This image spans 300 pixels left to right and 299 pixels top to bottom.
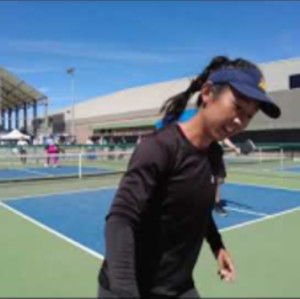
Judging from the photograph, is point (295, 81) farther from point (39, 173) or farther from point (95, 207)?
point (95, 207)

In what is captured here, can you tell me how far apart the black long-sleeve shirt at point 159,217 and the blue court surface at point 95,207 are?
4444 millimetres

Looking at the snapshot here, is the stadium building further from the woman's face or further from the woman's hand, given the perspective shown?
the woman's face

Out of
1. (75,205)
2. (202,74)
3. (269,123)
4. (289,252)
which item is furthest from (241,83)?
(269,123)

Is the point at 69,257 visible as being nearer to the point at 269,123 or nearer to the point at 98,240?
the point at 98,240

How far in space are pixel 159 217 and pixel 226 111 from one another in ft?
1.44

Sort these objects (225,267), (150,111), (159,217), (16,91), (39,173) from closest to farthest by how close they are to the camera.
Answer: (159,217)
(225,267)
(39,173)
(16,91)
(150,111)

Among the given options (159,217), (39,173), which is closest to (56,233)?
(159,217)

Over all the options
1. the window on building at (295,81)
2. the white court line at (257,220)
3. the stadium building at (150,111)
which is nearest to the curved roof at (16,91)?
the stadium building at (150,111)

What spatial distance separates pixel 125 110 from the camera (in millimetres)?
58938

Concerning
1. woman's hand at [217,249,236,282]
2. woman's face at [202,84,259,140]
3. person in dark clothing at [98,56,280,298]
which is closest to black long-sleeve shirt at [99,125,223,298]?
person in dark clothing at [98,56,280,298]

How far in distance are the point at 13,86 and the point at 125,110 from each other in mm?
14367

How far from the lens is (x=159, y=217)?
190 cm

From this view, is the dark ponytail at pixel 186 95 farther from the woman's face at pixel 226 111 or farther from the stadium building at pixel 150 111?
the stadium building at pixel 150 111

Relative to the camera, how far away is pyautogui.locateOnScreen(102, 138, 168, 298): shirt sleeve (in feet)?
5.75
